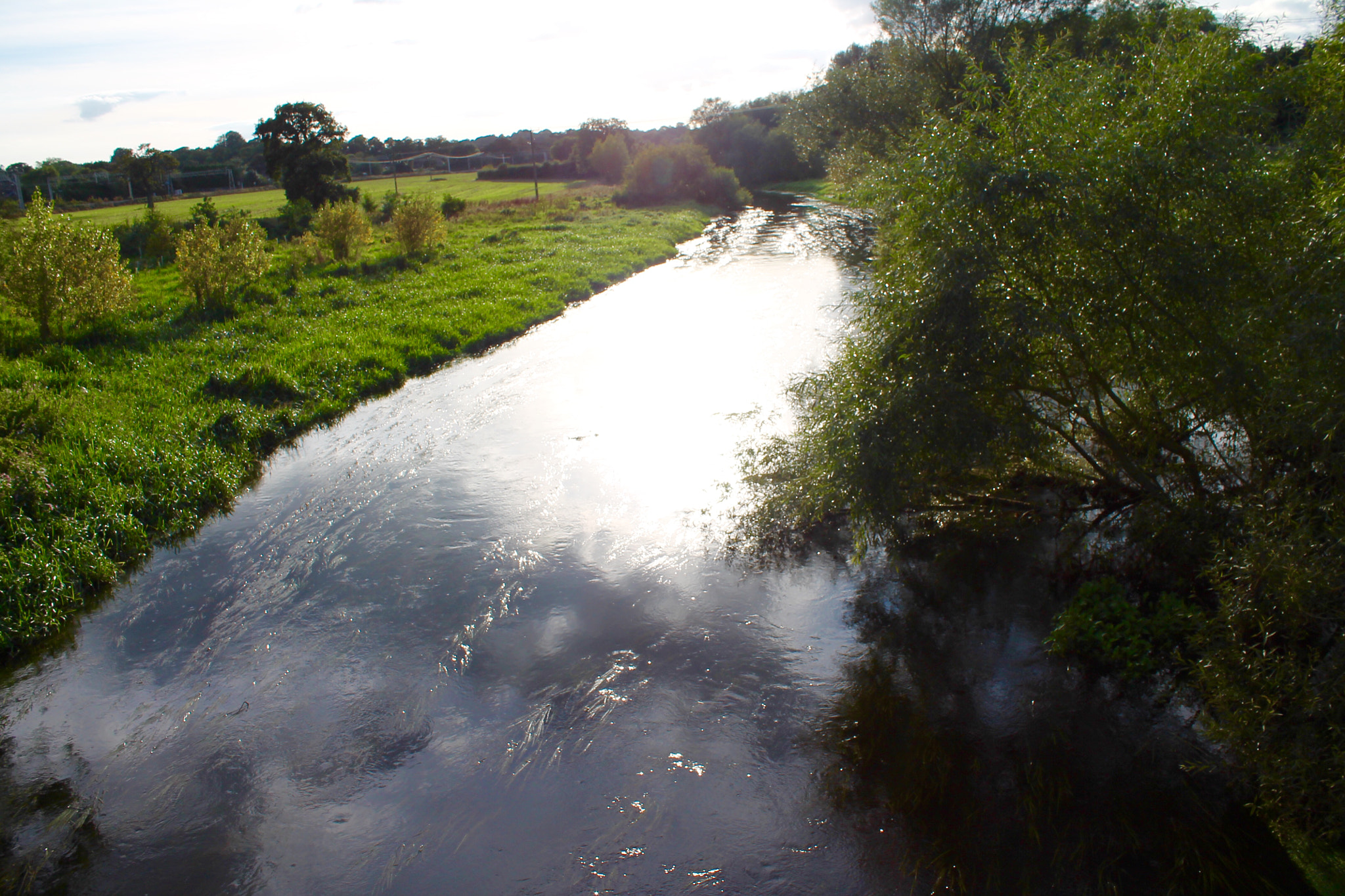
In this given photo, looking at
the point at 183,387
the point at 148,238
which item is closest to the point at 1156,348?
the point at 183,387

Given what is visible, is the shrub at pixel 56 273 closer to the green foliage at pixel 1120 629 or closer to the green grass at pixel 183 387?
the green grass at pixel 183 387

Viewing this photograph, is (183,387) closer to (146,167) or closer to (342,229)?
(342,229)

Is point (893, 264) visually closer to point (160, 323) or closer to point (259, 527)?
point (259, 527)

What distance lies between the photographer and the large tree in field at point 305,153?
41156mm

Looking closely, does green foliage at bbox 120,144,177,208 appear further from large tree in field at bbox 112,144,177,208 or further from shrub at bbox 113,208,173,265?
shrub at bbox 113,208,173,265

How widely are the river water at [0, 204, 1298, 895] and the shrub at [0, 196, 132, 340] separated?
9140mm

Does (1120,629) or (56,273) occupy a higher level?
(56,273)

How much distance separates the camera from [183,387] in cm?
1609

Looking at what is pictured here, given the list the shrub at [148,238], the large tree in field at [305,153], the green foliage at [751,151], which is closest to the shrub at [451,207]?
the large tree in field at [305,153]

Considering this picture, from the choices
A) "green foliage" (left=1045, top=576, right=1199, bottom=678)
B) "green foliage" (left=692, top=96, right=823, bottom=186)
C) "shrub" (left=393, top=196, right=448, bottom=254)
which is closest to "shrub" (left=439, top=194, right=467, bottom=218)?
"shrub" (left=393, top=196, right=448, bottom=254)

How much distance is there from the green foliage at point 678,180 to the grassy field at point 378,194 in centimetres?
818

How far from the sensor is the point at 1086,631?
8.37 metres

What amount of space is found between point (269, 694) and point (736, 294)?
931 inches

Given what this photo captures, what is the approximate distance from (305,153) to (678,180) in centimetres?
2876
